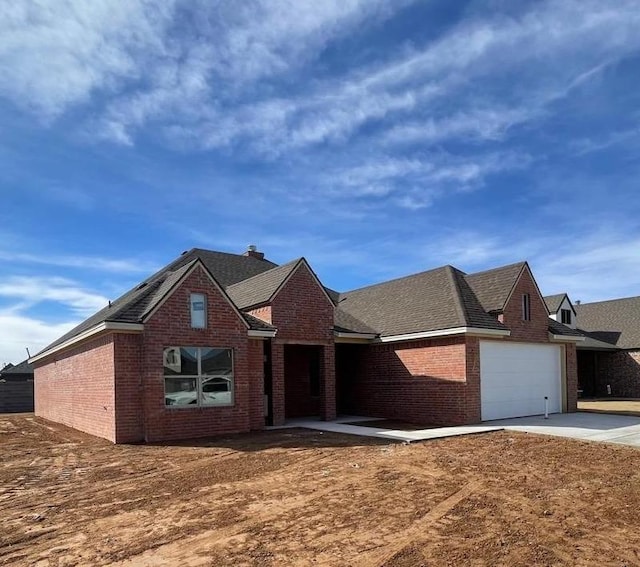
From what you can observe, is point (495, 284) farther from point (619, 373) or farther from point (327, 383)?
point (619, 373)

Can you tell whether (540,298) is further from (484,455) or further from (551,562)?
(551,562)

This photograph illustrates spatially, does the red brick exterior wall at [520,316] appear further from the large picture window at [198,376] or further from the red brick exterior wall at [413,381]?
the large picture window at [198,376]

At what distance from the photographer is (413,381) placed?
752 inches

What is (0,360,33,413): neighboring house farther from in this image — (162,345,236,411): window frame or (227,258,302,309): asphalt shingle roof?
(162,345,236,411): window frame

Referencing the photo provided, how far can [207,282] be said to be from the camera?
1568 cm

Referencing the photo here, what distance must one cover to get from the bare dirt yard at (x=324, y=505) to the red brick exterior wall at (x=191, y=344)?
5.74 ft

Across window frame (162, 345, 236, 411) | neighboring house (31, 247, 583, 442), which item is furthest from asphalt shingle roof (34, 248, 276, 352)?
window frame (162, 345, 236, 411)

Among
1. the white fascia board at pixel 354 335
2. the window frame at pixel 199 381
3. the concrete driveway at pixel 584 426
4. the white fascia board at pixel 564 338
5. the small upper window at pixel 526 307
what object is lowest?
the concrete driveway at pixel 584 426

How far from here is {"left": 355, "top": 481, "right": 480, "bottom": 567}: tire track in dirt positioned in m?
5.60

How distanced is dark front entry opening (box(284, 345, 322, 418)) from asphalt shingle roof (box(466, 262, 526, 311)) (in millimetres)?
6480

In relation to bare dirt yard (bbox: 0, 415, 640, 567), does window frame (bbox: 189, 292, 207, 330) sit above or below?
above

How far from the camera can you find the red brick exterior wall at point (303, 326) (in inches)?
702

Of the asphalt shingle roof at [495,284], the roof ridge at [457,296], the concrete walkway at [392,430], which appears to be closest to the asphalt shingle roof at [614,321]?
the asphalt shingle roof at [495,284]

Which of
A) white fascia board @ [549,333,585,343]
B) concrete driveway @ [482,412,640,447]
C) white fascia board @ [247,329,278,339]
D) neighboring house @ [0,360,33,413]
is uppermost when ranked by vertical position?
white fascia board @ [247,329,278,339]
